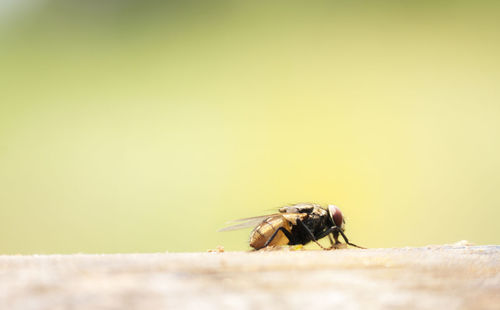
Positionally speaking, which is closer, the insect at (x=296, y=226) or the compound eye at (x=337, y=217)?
the insect at (x=296, y=226)

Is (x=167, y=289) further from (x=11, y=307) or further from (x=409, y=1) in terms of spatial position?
(x=409, y=1)

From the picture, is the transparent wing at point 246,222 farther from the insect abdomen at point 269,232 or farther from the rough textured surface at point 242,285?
the rough textured surface at point 242,285

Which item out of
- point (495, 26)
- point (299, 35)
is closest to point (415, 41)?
point (495, 26)

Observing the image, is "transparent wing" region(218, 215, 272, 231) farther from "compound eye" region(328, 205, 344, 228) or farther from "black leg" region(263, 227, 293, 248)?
"compound eye" region(328, 205, 344, 228)

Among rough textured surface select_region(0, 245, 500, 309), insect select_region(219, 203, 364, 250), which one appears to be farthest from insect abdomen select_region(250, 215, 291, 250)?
rough textured surface select_region(0, 245, 500, 309)

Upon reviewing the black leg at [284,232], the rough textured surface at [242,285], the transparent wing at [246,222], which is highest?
the rough textured surface at [242,285]

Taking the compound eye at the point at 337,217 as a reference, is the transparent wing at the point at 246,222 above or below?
above

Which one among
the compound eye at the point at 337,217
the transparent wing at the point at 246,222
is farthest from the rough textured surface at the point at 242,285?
the compound eye at the point at 337,217
